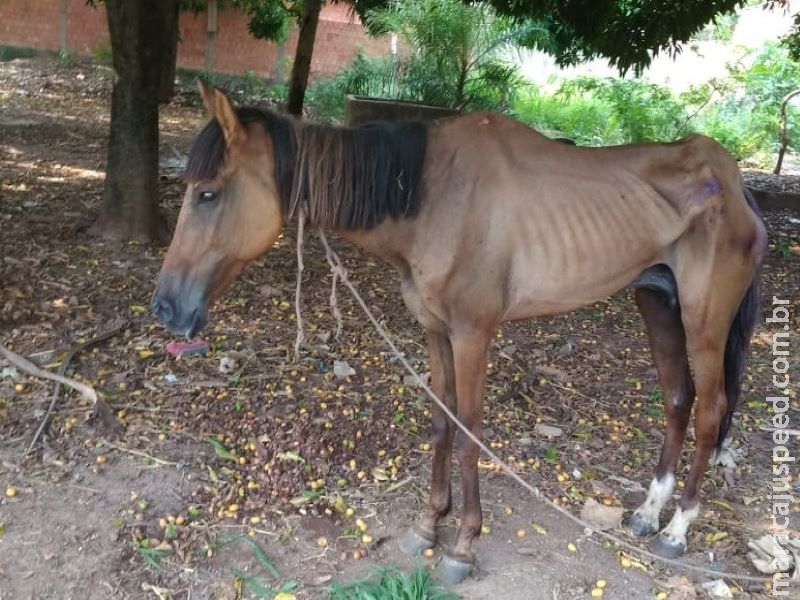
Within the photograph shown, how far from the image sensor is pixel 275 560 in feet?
10.2

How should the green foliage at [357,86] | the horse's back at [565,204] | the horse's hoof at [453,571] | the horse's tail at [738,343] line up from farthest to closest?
the green foliage at [357,86], the horse's tail at [738,343], the horse's hoof at [453,571], the horse's back at [565,204]

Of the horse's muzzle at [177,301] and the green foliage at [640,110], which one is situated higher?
the green foliage at [640,110]

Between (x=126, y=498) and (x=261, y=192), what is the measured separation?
64.1 inches

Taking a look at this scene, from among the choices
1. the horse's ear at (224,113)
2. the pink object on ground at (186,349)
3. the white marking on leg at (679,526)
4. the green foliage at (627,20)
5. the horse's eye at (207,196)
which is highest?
the green foliage at (627,20)

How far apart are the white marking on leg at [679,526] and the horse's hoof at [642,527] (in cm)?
9

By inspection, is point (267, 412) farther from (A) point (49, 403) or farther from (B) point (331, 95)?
(B) point (331, 95)

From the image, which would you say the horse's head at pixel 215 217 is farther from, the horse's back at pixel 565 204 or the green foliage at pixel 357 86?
the green foliage at pixel 357 86

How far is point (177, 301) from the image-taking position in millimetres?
2590

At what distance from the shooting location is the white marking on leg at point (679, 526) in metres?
3.42

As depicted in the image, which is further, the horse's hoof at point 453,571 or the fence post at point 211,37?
the fence post at point 211,37

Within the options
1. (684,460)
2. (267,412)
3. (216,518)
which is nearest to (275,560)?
(216,518)

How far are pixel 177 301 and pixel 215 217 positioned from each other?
Answer: 0.32m

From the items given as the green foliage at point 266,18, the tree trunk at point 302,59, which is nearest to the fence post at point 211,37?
the green foliage at point 266,18

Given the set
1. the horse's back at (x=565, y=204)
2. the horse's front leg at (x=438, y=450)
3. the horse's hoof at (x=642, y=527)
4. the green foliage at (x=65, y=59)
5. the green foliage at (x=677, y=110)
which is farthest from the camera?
the green foliage at (x=65, y=59)
